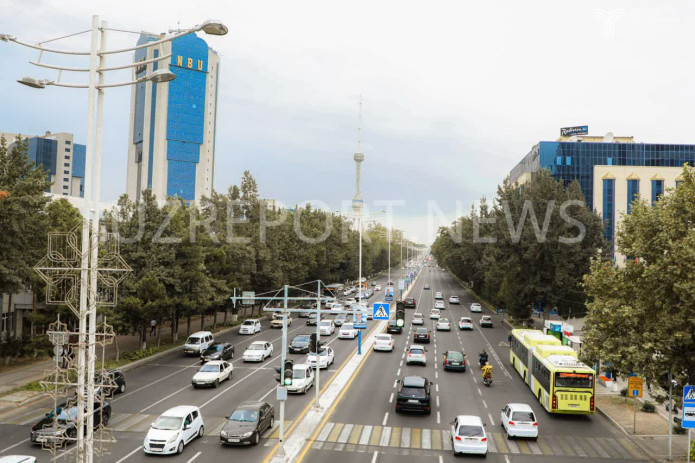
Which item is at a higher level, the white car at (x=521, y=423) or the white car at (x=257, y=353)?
the white car at (x=521, y=423)

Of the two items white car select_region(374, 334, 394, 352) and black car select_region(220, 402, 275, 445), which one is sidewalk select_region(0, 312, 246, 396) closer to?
black car select_region(220, 402, 275, 445)

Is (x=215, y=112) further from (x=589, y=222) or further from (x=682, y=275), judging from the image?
(x=682, y=275)

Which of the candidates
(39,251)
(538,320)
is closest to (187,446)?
(39,251)

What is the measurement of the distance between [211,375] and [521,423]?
1770 centimetres

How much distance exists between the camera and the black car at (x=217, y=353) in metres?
39.1

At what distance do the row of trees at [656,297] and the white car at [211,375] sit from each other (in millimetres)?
20417

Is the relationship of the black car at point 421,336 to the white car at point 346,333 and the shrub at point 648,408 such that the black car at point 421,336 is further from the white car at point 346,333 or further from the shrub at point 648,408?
the shrub at point 648,408

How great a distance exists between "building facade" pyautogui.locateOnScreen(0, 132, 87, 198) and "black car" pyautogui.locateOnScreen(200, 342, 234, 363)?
15370cm

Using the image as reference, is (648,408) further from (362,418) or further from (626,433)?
(362,418)

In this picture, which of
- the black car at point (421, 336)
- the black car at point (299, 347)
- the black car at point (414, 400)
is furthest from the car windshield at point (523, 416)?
→ the black car at point (421, 336)

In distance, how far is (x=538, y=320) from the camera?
2680 inches

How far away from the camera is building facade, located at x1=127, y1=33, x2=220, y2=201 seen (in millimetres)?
167750

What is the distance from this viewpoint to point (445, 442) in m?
22.5

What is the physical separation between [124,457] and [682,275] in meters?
21.0
